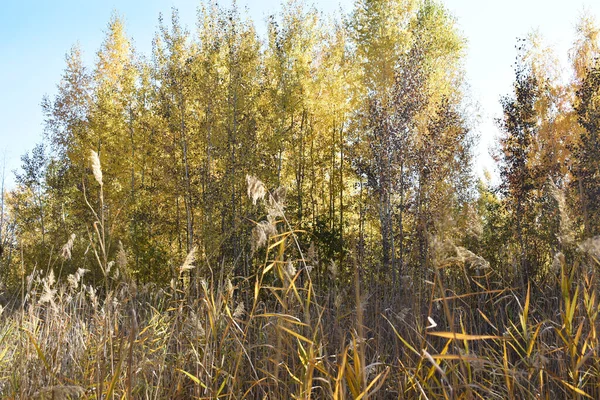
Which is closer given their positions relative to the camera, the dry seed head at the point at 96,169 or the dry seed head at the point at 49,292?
the dry seed head at the point at 96,169

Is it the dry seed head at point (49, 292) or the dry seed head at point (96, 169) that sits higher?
the dry seed head at point (96, 169)

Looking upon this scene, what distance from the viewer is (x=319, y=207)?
651 inches

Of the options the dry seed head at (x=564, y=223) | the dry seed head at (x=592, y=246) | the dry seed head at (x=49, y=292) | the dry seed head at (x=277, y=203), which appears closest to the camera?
the dry seed head at (x=592, y=246)

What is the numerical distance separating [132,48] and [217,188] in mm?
8975

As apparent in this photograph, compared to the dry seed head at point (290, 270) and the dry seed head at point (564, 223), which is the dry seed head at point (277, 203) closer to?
the dry seed head at point (290, 270)

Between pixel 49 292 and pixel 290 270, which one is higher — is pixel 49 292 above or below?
below

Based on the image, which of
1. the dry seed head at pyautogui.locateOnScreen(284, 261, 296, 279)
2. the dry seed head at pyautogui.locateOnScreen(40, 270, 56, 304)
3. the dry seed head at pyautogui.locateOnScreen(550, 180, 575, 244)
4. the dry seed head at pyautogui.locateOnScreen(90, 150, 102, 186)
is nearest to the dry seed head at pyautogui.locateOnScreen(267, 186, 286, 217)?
the dry seed head at pyautogui.locateOnScreen(284, 261, 296, 279)

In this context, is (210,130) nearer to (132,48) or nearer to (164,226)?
(164,226)

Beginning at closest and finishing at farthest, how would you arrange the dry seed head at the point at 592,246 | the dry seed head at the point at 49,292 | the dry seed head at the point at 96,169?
the dry seed head at the point at 592,246
the dry seed head at the point at 96,169
the dry seed head at the point at 49,292

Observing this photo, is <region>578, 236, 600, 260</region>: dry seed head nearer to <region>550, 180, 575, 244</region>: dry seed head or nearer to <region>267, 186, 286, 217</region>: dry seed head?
<region>550, 180, 575, 244</region>: dry seed head

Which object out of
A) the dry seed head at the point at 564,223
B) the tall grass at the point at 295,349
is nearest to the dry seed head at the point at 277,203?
the tall grass at the point at 295,349

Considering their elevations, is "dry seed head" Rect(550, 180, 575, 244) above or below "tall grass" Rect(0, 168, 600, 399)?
above

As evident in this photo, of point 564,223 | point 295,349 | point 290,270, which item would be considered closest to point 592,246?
point 564,223

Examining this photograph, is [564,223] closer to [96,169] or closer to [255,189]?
[255,189]
